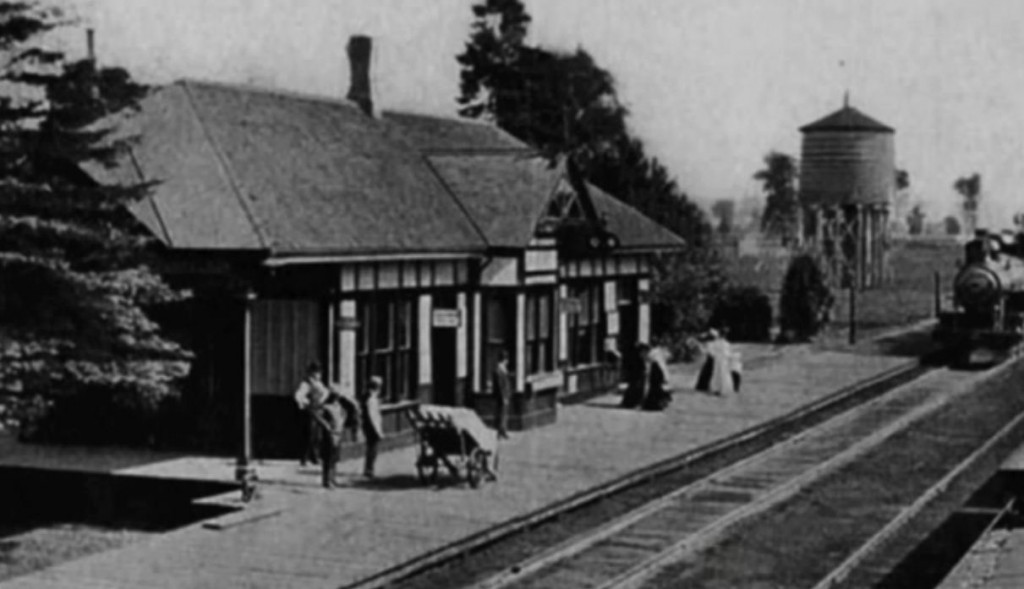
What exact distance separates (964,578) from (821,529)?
511cm

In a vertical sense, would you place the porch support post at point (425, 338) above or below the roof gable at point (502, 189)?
below

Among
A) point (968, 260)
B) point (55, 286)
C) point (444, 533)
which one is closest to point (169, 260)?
point (55, 286)

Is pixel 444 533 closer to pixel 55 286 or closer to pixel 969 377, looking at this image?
pixel 55 286

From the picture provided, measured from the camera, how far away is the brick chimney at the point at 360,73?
31.9m

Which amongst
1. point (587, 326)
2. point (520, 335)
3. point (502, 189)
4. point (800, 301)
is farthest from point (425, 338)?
point (800, 301)

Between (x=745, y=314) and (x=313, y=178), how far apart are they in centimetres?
2900

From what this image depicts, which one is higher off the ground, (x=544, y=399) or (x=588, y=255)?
(x=588, y=255)

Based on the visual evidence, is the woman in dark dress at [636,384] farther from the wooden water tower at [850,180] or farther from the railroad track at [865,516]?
the wooden water tower at [850,180]

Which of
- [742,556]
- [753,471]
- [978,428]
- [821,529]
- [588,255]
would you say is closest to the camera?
[742,556]

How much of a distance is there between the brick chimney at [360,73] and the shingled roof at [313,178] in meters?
0.45

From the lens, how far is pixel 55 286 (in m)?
18.2

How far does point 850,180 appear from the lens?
77812mm

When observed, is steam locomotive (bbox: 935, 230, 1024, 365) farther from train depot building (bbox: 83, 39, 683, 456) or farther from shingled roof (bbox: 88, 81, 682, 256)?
shingled roof (bbox: 88, 81, 682, 256)

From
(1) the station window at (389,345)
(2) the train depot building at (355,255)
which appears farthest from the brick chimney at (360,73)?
(1) the station window at (389,345)
